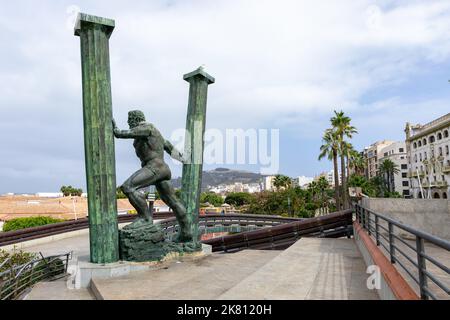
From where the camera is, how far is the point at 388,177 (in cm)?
6969

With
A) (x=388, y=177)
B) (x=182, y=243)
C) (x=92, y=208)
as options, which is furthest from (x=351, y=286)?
(x=388, y=177)

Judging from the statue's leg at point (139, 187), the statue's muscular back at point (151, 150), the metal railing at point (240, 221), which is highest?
the statue's muscular back at point (151, 150)

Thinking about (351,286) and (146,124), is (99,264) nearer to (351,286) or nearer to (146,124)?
(146,124)

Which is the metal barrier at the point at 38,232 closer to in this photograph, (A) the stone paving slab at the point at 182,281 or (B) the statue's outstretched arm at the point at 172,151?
(B) the statue's outstretched arm at the point at 172,151

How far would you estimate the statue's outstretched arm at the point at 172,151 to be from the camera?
7121mm

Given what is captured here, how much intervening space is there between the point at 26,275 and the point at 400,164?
7506 cm

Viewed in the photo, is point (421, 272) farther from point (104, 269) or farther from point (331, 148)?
point (331, 148)

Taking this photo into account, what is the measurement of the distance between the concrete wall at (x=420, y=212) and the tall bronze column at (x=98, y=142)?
6701 millimetres

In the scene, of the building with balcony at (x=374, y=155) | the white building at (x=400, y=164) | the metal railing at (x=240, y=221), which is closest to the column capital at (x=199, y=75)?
the metal railing at (x=240, y=221)

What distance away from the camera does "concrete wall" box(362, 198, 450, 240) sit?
28.9ft

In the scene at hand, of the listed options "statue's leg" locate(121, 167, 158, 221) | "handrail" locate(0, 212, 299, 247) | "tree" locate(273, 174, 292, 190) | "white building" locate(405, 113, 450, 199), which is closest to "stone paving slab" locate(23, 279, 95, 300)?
"statue's leg" locate(121, 167, 158, 221)
